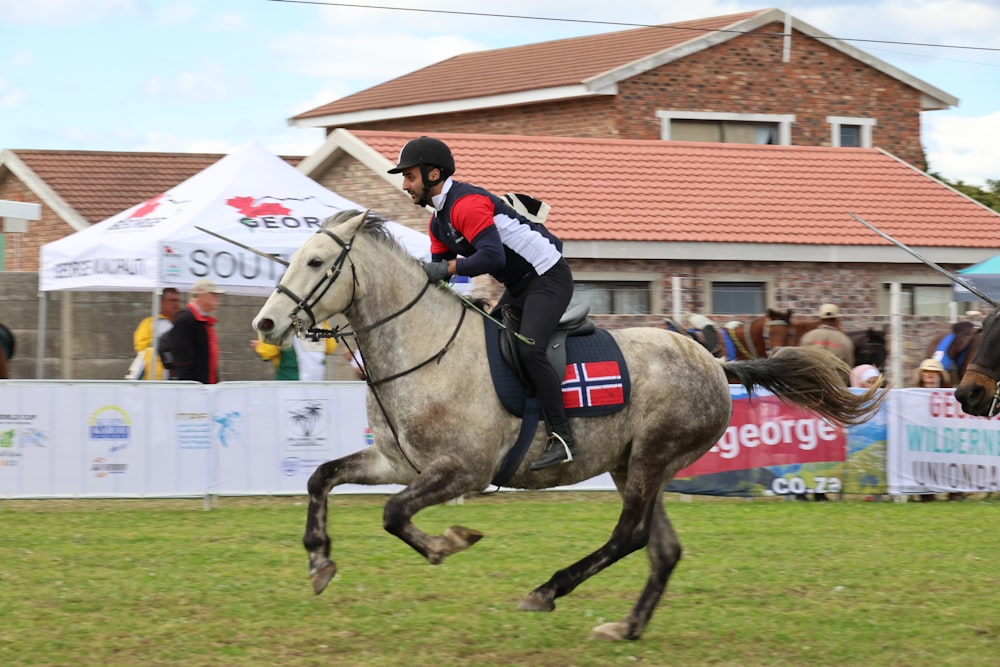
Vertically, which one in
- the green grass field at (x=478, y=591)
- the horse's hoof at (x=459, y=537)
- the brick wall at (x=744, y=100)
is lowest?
the green grass field at (x=478, y=591)

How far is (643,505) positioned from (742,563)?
2.56 metres

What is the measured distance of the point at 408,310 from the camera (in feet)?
23.6

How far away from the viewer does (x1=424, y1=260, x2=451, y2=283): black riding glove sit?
7203mm

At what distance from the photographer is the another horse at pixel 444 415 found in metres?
6.82

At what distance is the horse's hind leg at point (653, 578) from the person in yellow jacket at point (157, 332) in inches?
277

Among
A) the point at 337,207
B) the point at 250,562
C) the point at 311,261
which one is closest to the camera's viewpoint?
the point at 311,261

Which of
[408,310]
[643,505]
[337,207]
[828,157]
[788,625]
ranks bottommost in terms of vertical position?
[788,625]

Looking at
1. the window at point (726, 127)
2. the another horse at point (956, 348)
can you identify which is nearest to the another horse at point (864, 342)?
the another horse at point (956, 348)

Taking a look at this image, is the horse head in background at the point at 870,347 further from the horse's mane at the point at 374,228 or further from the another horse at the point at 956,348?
the horse's mane at the point at 374,228

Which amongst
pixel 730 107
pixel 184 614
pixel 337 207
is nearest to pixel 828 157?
pixel 730 107

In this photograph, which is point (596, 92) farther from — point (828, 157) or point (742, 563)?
point (742, 563)

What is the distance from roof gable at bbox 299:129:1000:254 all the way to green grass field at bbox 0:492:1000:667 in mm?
8837

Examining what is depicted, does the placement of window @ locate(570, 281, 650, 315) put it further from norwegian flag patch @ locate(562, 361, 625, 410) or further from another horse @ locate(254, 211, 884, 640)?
norwegian flag patch @ locate(562, 361, 625, 410)

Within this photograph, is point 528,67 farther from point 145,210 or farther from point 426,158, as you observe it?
point 426,158
